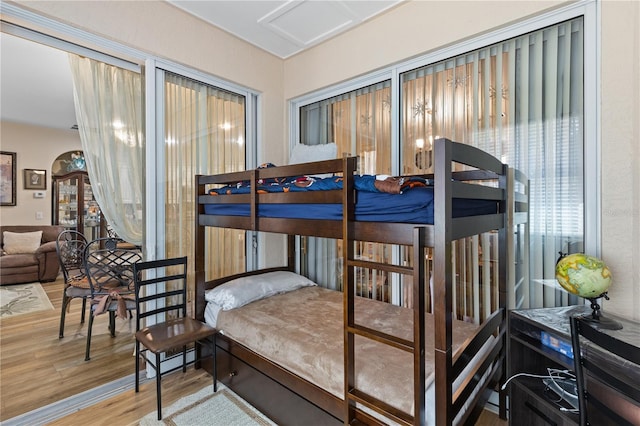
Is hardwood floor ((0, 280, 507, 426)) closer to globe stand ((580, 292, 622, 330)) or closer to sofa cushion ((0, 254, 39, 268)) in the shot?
globe stand ((580, 292, 622, 330))

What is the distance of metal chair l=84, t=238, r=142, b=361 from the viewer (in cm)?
260

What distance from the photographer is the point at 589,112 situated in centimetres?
171

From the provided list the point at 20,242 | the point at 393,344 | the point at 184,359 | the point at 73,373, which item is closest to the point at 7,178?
the point at 20,242

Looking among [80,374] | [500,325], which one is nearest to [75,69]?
[80,374]

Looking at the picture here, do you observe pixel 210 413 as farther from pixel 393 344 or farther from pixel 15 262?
pixel 15 262

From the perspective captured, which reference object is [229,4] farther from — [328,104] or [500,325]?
[500,325]

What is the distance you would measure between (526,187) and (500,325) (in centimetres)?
89

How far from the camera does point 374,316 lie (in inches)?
83.7

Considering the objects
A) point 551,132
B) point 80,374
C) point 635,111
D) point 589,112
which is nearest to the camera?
point 635,111

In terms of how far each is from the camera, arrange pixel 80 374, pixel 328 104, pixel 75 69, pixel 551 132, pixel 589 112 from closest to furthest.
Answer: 1. pixel 589 112
2. pixel 551 132
3. pixel 80 374
4. pixel 75 69
5. pixel 328 104

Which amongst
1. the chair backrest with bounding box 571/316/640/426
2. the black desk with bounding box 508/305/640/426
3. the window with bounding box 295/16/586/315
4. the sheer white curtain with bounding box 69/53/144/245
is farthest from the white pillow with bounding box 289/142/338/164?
the chair backrest with bounding box 571/316/640/426

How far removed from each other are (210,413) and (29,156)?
6.20 metres

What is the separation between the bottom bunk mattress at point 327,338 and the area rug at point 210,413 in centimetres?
38

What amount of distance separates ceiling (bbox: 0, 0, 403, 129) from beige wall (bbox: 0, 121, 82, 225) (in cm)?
193
